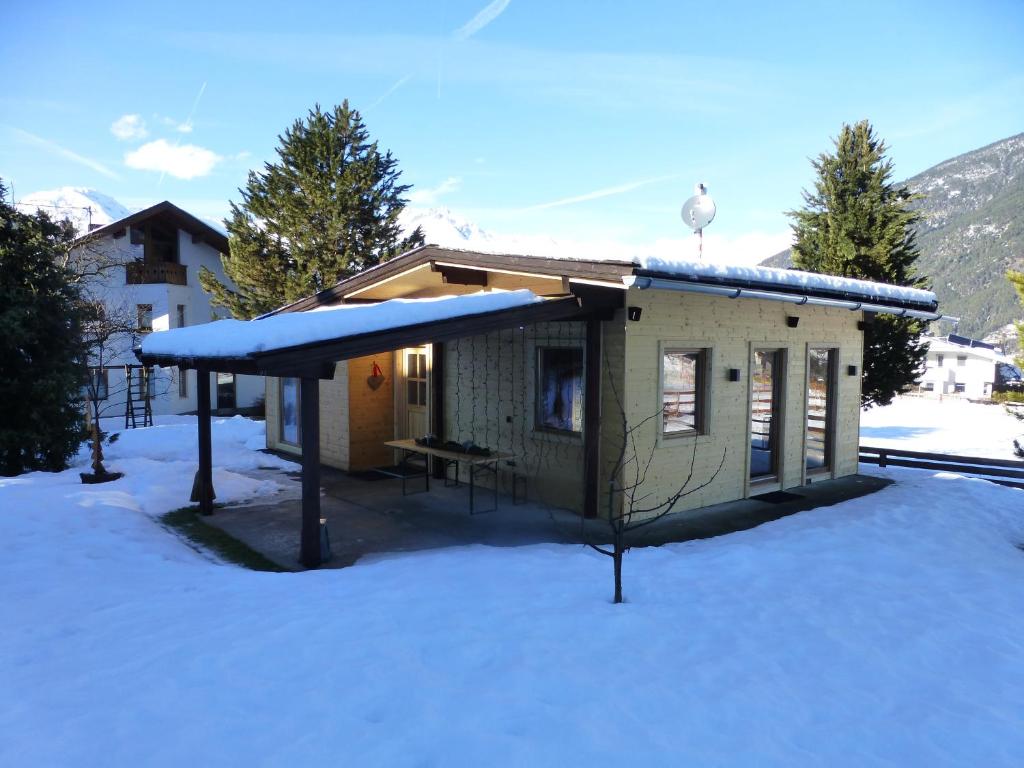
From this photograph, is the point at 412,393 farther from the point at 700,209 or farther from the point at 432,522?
the point at 700,209

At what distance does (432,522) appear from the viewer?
7273 mm

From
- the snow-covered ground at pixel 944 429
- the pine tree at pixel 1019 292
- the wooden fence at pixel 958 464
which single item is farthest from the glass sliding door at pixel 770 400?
the snow-covered ground at pixel 944 429

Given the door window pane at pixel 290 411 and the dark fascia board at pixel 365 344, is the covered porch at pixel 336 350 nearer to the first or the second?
the dark fascia board at pixel 365 344

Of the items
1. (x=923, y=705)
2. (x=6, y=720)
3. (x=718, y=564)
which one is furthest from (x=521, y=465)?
(x=6, y=720)

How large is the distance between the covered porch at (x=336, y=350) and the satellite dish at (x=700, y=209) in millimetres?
2742

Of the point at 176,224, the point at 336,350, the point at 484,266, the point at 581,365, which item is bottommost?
the point at 581,365

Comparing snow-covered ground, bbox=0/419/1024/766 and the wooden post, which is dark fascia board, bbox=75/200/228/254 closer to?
the wooden post

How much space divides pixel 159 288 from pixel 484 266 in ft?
57.4

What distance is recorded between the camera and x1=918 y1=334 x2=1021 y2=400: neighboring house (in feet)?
155

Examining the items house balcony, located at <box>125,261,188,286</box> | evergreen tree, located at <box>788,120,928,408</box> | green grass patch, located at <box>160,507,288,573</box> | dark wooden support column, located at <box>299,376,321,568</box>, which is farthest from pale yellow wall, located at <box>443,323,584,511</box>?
house balcony, located at <box>125,261,188,286</box>

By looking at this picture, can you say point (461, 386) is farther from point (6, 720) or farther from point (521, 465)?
point (6, 720)

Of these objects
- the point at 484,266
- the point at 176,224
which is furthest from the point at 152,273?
the point at 484,266

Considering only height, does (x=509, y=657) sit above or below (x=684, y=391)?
below

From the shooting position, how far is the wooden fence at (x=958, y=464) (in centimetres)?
1029
